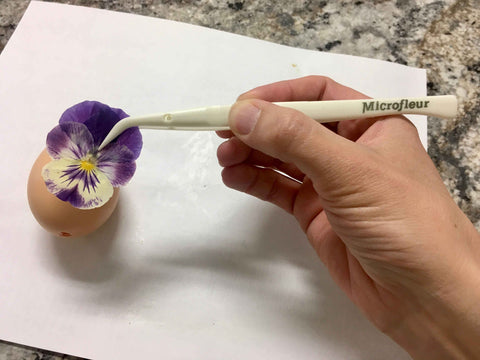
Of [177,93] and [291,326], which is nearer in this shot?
[291,326]

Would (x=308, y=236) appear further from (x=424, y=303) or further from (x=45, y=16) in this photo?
(x=45, y=16)

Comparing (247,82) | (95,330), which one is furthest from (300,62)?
(95,330)

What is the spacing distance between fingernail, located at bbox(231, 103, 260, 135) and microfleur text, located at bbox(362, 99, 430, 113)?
0.13 meters

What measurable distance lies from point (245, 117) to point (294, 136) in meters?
0.05

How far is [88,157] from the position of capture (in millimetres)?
452

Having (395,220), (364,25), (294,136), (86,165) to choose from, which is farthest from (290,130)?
(364,25)

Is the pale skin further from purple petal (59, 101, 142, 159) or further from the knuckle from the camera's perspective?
purple petal (59, 101, 142, 159)

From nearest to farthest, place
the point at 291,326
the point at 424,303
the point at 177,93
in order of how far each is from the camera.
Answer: the point at 424,303, the point at 291,326, the point at 177,93

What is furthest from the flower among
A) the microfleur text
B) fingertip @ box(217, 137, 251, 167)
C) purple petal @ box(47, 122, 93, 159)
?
the microfleur text

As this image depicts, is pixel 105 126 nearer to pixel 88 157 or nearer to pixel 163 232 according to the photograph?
pixel 88 157

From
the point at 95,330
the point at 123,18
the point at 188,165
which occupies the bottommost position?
the point at 95,330

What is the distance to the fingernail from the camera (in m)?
0.38

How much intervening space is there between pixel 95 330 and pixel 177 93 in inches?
14.1

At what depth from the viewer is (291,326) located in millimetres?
513
